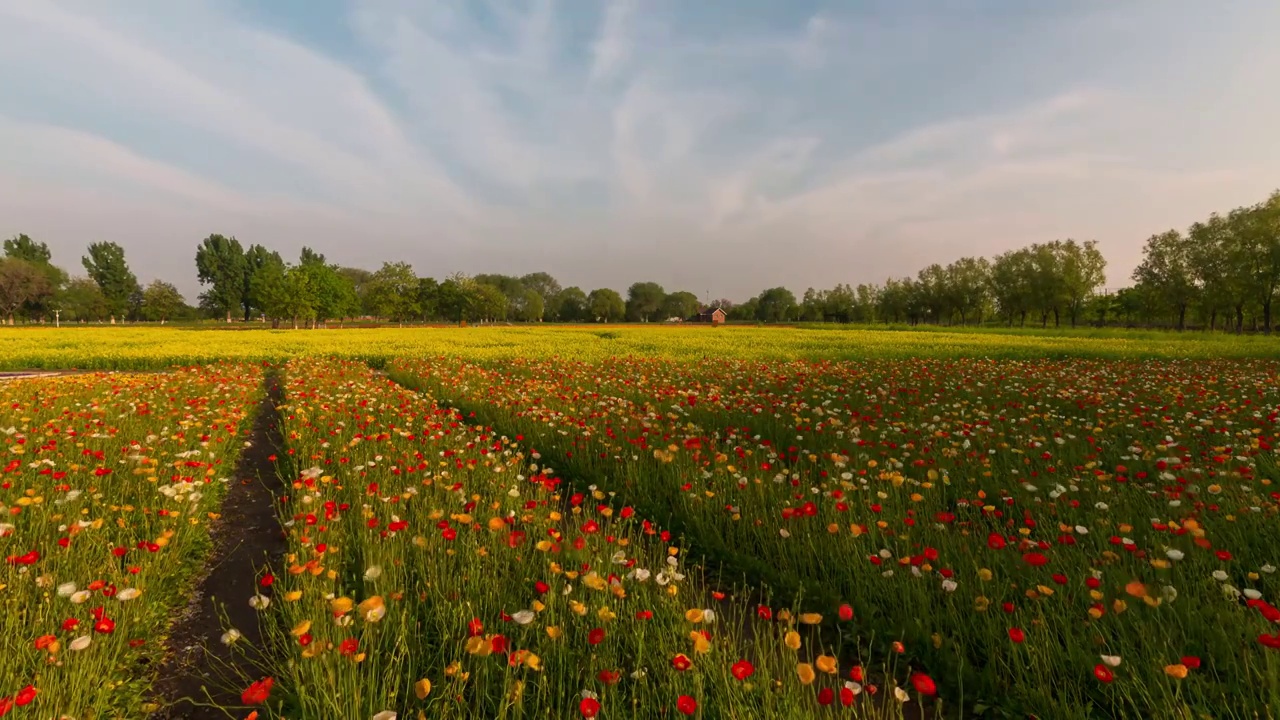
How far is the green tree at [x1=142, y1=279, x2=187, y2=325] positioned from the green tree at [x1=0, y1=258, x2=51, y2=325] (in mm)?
18080

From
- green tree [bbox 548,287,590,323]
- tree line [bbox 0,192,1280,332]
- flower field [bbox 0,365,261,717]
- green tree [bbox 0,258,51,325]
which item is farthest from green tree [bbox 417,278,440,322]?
flower field [bbox 0,365,261,717]

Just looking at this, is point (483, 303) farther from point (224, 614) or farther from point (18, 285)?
point (224, 614)

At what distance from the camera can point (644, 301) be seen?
5758 inches

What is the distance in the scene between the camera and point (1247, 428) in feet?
22.9

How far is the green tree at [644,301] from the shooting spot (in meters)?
145

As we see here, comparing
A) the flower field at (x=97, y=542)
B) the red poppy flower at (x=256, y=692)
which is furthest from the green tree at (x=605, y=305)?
the red poppy flower at (x=256, y=692)

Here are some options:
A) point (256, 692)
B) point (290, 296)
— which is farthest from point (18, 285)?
point (256, 692)

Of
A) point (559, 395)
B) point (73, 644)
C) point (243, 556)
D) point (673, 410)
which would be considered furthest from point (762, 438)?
point (73, 644)

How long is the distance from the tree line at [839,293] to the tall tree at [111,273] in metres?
0.20

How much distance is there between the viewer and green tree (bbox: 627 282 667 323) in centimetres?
14512

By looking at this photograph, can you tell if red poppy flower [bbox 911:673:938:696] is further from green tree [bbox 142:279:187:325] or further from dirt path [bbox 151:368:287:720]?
green tree [bbox 142:279:187:325]

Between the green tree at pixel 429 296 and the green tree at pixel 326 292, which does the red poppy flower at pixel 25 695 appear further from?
the green tree at pixel 429 296

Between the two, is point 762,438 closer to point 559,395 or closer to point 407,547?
point 559,395

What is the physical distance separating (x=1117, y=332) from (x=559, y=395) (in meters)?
51.8
